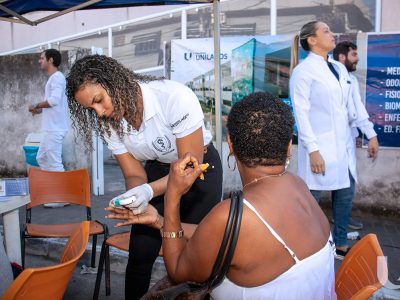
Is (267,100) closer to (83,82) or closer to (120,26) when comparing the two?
(83,82)

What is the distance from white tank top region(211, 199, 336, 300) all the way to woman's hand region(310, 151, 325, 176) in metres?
1.90

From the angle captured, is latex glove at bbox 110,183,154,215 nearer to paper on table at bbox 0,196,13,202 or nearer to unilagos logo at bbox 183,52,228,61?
paper on table at bbox 0,196,13,202

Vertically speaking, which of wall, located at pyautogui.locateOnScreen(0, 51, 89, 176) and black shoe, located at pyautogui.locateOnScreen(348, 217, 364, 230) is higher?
wall, located at pyautogui.locateOnScreen(0, 51, 89, 176)

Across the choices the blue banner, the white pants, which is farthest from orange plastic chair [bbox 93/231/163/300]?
the blue banner

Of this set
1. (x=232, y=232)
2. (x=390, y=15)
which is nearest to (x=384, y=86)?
(x=390, y=15)

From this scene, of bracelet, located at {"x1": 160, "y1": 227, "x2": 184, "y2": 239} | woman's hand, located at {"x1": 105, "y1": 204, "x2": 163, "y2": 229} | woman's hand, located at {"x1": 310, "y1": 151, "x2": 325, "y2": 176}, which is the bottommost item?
woman's hand, located at {"x1": 310, "y1": 151, "x2": 325, "y2": 176}

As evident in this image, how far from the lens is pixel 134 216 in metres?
2.04

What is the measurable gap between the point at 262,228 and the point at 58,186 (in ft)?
9.01

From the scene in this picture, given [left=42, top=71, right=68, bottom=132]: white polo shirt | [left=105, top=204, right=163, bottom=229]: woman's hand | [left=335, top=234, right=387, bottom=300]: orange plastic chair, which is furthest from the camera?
[left=42, top=71, right=68, bottom=132]: white polo shirt

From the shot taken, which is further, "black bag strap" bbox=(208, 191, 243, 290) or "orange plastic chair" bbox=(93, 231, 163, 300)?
"orange plastic chair" bbox=(93, 231, 163, 300)

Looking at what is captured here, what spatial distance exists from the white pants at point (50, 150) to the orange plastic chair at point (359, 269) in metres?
4.36

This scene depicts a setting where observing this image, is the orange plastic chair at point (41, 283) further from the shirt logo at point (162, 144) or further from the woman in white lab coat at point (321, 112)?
the woman in white lab coat at point (321, 112)

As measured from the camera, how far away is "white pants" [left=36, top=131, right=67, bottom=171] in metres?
5.83

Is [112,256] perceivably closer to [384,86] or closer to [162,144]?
[162,144]
